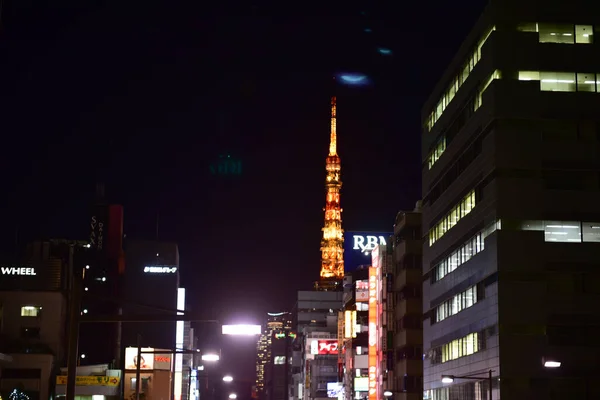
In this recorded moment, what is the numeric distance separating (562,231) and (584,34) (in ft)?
42.0

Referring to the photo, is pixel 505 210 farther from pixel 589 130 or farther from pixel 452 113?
pixel 452 113

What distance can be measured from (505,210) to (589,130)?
7578mm

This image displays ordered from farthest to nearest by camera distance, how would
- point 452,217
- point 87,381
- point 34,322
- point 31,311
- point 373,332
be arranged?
point 31,311 → point 34,322 → point 373,332 → point 87,381 → point 452,217

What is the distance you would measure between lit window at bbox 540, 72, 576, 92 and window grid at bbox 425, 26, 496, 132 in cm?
445

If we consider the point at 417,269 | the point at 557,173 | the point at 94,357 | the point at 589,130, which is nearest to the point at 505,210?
the point at 557,173

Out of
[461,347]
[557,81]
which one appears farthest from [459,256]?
[557,81]

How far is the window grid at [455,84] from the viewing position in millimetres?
58356

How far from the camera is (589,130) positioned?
5428 centimetres

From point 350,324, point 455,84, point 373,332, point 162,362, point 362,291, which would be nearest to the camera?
point 455,84

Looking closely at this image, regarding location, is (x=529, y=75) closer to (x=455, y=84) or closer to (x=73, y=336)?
(x=455, y=84)

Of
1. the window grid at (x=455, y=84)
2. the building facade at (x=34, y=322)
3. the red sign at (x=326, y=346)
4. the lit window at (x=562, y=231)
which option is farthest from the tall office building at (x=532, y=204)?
the red sign at (x=326, y=346)

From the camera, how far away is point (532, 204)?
173ft

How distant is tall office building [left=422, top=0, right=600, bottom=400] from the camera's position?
167ft

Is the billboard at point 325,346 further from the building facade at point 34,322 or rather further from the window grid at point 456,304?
the window grid at point 456,304
